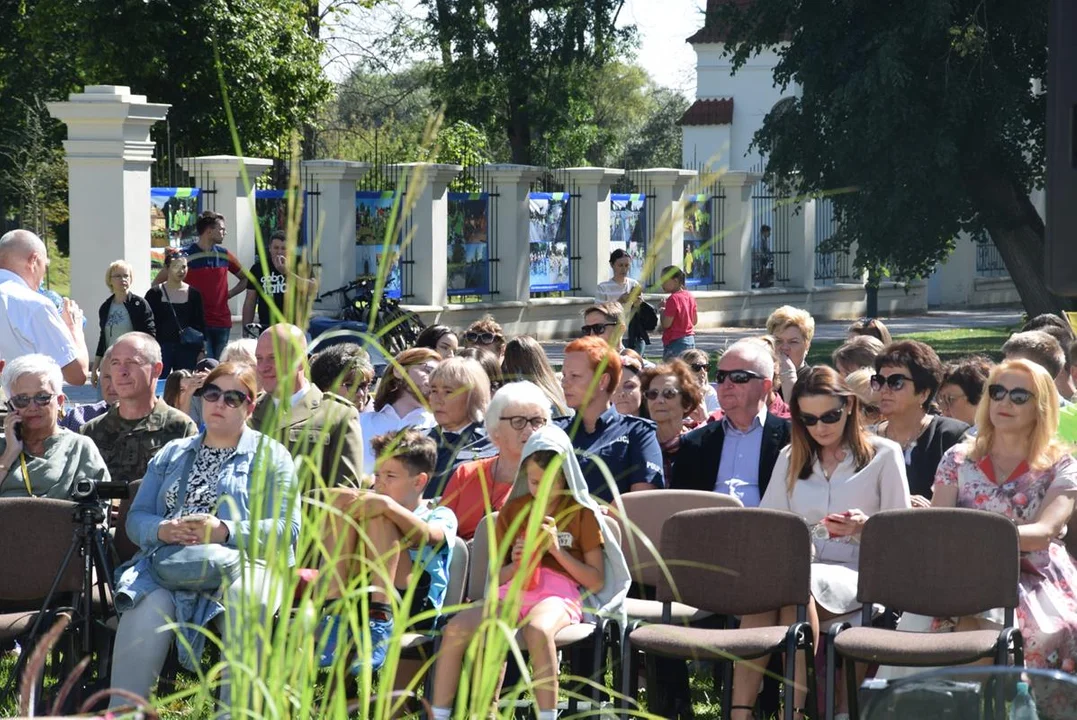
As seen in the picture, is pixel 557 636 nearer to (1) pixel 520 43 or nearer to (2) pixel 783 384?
(2) pixel 783 384

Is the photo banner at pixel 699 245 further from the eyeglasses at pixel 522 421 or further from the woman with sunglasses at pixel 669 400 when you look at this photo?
the eyeglasses at pixel 522 421

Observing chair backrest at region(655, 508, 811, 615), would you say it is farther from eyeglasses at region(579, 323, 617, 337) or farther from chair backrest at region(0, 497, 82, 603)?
eyeglasses at region(579, 323, 617, 337)

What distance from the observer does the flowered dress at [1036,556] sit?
6168 mm

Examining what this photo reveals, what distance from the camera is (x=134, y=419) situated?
755 cm

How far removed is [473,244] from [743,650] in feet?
62.3

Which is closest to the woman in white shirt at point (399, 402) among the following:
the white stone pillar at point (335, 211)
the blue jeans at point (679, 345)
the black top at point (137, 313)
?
the black top at point (137, 313)

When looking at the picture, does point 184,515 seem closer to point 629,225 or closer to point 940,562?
point 940,562

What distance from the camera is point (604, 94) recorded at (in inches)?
2643

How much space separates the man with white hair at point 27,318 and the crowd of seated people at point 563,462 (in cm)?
70

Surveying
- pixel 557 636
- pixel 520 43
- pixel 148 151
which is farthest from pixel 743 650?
pixel 520 43

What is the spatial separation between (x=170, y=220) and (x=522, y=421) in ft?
43.6

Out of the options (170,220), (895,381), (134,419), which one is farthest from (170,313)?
(895,381)

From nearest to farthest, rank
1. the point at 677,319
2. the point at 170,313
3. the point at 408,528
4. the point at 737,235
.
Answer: the point at 408,528 → the point at 170,313 → the point at 677,319 → the point at 737,235

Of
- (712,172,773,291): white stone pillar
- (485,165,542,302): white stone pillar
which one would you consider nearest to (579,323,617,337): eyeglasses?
(485,165,542,302): white stone pillar
